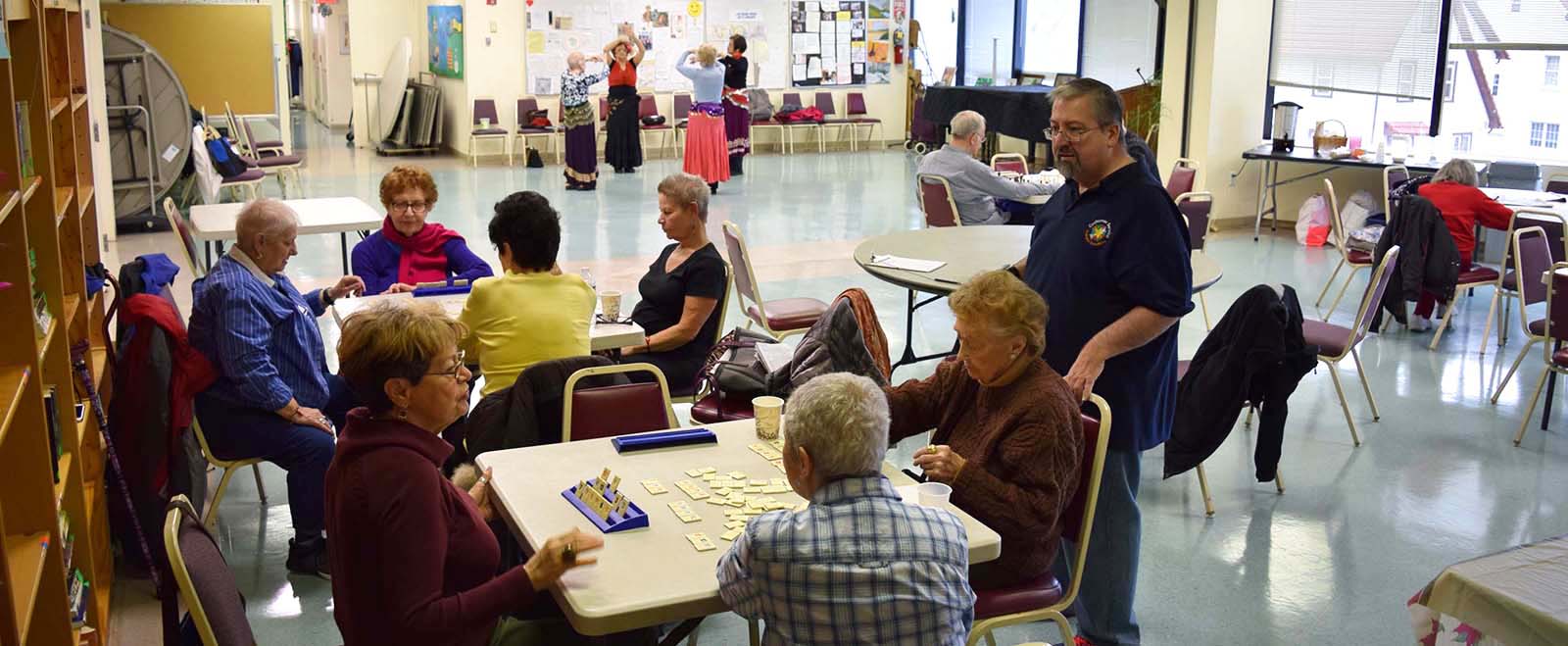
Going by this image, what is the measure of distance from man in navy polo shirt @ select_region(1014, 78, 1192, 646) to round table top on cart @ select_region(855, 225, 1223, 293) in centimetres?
145

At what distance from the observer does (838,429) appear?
214 cm

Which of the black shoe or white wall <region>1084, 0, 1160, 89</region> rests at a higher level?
white wall <region>1084, 0, 1160, 89</region>

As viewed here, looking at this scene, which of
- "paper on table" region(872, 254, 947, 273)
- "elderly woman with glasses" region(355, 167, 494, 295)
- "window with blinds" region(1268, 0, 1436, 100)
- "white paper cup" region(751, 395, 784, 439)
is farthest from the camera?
"window with blinds" region(1268, 0, 1436, 100)

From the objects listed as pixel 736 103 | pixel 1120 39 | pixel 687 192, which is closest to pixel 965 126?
pixel 687 192

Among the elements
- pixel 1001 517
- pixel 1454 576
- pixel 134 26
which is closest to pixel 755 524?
pixel 1001 517

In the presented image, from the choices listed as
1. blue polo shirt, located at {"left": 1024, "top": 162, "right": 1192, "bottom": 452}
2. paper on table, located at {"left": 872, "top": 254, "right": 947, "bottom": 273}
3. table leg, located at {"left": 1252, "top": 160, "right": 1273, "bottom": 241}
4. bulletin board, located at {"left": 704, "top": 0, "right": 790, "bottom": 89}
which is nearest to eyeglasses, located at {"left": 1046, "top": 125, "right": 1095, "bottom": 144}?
blue polo shirt, located at {"left": 1024, "top": 162, "right": 1192, "bottom": 452}

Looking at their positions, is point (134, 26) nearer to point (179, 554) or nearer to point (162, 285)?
point (162, 285)

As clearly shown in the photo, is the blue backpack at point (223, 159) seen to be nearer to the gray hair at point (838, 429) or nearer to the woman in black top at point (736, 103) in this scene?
the woman in black top at point (736, 103)

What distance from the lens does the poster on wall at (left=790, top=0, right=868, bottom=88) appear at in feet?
54.0

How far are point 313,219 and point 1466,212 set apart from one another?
6.02 metres

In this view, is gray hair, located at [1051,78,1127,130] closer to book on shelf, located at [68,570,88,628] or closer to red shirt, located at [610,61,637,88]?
book on shelf, located at [68,570,88,628]

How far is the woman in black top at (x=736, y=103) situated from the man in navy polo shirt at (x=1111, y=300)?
10.5 metres

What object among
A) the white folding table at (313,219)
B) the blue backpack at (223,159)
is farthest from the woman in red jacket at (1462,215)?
the blue backpack at (223,159)

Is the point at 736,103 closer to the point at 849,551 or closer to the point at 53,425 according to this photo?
the point at 53,425
